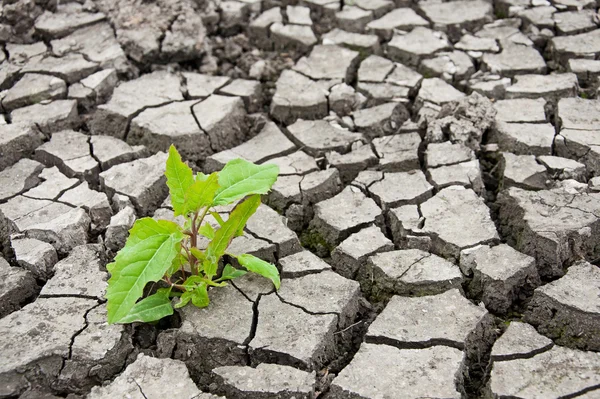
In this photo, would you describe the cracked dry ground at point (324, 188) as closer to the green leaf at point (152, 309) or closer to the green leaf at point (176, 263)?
the green leaf at point (152, 309)

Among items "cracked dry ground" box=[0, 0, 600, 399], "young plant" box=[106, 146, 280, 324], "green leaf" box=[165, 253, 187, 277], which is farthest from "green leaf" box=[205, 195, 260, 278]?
"cracked dry ground" box=[0, 0, 600, 399]

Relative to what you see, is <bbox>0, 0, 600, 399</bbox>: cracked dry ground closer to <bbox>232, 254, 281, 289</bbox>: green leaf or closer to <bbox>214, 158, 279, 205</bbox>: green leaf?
<bbox>232, 254, 281, 289</bbox>: green leaf

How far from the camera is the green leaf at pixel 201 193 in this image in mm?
2424

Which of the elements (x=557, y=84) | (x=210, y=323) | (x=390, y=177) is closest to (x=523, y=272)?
(x=390, y=177)

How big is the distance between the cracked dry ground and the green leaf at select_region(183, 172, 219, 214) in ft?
1.47

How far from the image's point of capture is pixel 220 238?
2.62m

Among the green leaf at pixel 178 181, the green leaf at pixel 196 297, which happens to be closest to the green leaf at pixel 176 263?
the green leaf at pixel 196 297

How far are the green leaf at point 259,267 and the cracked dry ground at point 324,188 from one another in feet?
0.45

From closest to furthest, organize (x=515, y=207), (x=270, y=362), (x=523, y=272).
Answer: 1. (x=270, y=362)
2. (x=523, y=272)
3. (x=515, y=207)

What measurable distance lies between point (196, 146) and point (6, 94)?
4.23 ft

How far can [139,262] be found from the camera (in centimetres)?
231

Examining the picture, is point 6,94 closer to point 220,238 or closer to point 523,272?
point 220,238

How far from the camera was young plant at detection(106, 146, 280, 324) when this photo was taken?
229 cm

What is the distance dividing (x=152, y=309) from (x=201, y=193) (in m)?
0.52
